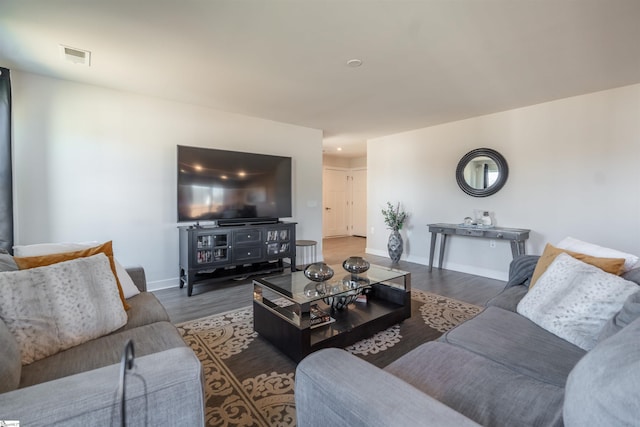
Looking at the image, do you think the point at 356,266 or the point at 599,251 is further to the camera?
the point at 356,266

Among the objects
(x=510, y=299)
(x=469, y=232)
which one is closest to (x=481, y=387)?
(x=510, y=299)

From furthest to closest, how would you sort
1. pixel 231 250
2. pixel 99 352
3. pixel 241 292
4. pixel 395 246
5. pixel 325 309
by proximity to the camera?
1. pixel 395 246
2. pixel 231 250
3. pixel 241 292
4. pixel 325 309
5. pixel 99 352

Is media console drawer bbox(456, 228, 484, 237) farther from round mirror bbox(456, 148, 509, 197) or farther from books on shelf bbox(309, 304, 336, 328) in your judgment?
books on shelf bbox(309, 304, 336, 328)

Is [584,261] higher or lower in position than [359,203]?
lower

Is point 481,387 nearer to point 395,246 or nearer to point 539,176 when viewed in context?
point 539,176

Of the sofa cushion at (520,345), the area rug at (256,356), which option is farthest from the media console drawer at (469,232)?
the sofa cushion at (520,345)

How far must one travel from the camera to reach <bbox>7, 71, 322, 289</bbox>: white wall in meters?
2.91

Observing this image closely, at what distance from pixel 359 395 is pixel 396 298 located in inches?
77.3

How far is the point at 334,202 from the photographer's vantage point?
8.58 meters

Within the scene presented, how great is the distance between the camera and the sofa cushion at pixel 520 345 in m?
1.23

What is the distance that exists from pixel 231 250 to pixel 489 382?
10.3 feet

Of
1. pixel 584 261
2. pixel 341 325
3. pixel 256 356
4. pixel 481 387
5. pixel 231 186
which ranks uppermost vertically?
pixel 231 186

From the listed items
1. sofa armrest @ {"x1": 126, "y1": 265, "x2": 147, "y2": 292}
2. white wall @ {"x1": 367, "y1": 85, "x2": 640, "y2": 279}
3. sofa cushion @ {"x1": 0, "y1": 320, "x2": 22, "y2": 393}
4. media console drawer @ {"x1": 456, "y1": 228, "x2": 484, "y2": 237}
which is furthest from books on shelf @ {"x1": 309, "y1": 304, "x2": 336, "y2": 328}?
white wall @ {"x1": 367, "y1": 85, "x2": 640, "y2": 279}

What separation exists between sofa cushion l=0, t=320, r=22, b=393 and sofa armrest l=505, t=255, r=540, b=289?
2.76 m
